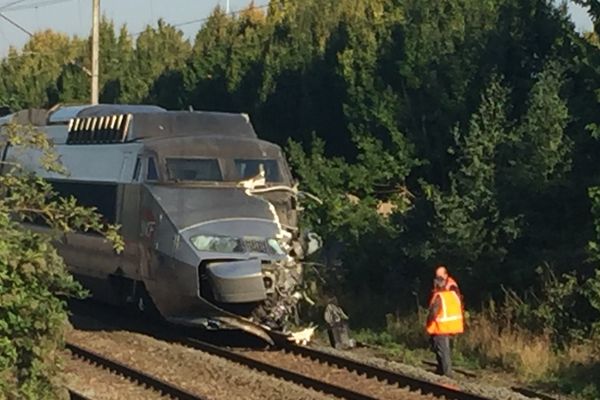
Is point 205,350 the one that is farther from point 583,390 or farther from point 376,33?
point 376,33

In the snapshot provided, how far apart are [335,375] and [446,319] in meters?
1.59

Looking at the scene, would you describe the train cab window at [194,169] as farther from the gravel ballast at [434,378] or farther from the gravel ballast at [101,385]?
the gravel ballast at [101,385]

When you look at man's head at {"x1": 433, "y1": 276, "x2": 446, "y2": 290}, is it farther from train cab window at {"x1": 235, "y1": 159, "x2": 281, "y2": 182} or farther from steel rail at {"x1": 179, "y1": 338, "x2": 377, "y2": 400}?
train cab window at {"x1": 235, "y1": 159, "x2": 281, "y2": 182}

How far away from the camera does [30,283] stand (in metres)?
11.5

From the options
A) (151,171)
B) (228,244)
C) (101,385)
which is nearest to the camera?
(101,385)

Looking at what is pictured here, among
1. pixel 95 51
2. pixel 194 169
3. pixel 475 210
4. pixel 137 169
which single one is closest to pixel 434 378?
pixel 475 210

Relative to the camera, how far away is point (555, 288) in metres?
19.2

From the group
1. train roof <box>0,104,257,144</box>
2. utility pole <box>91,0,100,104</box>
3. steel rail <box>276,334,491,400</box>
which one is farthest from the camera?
utility pole <box>91,0,100,104</box>

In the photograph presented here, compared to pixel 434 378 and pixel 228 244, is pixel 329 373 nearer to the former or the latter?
pixel 434 378

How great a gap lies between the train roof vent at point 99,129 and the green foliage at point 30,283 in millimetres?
8579

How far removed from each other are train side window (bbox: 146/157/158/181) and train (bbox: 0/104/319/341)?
2 centimetres

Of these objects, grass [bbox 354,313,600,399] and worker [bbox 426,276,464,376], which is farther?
worker [bbox 426,276,464,376]

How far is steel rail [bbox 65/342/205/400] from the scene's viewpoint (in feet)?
50.7

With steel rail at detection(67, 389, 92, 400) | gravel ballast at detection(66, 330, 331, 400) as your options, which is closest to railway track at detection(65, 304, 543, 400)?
gravel ballast at detection(66, 330, 331, 400)
